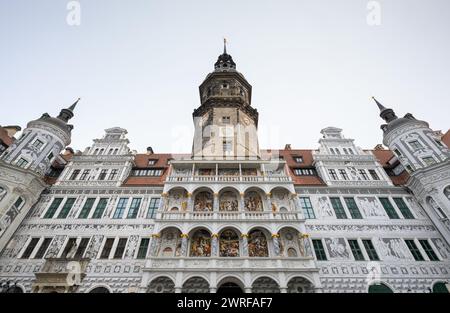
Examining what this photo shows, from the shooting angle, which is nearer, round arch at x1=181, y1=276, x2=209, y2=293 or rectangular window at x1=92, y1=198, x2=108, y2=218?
round arch at x1=181, y1=276, x2=209, y2=293

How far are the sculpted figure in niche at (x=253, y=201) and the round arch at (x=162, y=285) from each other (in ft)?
23.5

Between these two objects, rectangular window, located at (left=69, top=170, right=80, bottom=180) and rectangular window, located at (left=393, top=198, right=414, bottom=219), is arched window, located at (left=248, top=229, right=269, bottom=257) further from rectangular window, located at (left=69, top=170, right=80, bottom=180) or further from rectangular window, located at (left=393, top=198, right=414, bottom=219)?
rectangular window, located at (left=69, top=170, right=80, bottom=180)

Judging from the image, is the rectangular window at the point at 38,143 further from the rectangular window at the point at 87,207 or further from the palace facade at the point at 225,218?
the rectangular window at the point at 87,207

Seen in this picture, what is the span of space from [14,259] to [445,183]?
29.7 metres

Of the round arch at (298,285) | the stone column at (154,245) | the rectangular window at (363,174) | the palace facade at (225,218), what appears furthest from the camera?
the rectangular window at (363,174)

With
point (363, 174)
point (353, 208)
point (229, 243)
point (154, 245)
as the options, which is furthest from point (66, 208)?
point (363, 174)

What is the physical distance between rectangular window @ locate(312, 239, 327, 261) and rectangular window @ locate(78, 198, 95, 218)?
16.8 meters

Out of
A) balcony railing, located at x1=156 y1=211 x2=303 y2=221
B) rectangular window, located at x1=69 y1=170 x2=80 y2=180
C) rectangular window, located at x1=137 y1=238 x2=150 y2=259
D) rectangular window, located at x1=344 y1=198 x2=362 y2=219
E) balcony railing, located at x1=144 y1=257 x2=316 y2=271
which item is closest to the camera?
balcony railing, located at x1=144 y1=257 x2=316 y2=271

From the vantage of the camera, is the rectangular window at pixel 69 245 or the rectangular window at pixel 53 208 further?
the rectangular window at pixel 53 208

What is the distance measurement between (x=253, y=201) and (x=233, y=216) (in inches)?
99.7

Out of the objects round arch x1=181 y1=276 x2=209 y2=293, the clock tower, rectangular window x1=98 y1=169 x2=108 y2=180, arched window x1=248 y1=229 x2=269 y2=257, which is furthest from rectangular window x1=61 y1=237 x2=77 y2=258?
arched window x1=248 y1=229 x2=269 y2=257

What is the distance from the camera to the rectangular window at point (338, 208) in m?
18.0

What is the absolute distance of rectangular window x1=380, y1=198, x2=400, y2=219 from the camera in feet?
59.1

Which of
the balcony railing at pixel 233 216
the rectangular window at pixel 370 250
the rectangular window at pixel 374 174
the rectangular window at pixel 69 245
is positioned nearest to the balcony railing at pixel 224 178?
the balcony railing at pixel 233 216
